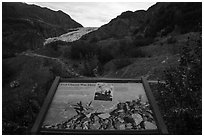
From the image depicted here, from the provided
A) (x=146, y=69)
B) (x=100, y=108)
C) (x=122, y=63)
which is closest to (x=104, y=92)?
(x=100, y=108)

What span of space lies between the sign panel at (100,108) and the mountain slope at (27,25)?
19.9 m

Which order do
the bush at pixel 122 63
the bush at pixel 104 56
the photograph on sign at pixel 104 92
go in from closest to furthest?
1. the photograph on sign at pixel 104 92
2. the bush at pixel 122 63
3. the bush at pixel 104 56

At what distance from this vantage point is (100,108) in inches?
159

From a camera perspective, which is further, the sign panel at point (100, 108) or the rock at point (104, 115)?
the rock at point (104, 115)

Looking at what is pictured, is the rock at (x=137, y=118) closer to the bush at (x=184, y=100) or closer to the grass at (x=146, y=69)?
the bush at (x=184, y=100)

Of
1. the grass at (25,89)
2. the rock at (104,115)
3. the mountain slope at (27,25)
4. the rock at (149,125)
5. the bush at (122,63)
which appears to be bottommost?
the grass at (25,89)

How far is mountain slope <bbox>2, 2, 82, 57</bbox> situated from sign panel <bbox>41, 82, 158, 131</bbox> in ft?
65.4

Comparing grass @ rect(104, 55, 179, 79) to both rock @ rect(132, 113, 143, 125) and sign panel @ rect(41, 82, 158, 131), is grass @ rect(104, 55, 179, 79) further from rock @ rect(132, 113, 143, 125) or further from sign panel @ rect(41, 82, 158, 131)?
rock @ rect(132, 113, 143, 125)

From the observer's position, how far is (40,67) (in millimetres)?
13578

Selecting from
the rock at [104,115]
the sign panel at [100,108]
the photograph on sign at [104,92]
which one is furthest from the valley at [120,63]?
the rock at [104,115]

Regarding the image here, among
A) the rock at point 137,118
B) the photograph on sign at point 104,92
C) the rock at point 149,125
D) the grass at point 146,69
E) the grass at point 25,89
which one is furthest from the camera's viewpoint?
the grass at point 146,69

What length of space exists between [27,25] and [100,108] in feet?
131

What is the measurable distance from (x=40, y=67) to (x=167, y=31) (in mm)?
11364

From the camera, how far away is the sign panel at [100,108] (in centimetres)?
367
